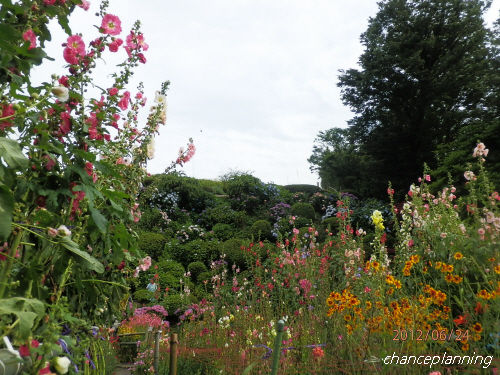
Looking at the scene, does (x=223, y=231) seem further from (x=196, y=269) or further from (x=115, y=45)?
(x=115, y=45)

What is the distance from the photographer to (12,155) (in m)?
0.99

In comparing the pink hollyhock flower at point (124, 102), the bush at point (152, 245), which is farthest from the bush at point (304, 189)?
the pink hollyhock flower at point (124, 102)

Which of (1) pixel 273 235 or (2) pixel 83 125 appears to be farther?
(1) pixel 273 235

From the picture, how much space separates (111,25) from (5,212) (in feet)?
4.52

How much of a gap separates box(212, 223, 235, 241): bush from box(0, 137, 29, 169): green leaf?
942 cm

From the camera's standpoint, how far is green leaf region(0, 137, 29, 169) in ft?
3.19

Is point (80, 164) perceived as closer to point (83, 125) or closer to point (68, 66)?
point (83, 125)

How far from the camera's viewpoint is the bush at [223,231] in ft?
34.2

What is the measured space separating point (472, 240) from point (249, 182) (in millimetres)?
9963

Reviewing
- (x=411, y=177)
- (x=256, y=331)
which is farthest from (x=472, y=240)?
(x=411, y=177)

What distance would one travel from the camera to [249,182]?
12.9 meters

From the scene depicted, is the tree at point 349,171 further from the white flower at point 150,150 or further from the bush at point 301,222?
the white flower at point 150,150

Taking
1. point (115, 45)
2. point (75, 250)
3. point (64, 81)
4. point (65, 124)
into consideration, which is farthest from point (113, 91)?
point (75, 250)

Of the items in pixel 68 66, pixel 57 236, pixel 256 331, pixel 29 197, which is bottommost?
pixel 256 331
